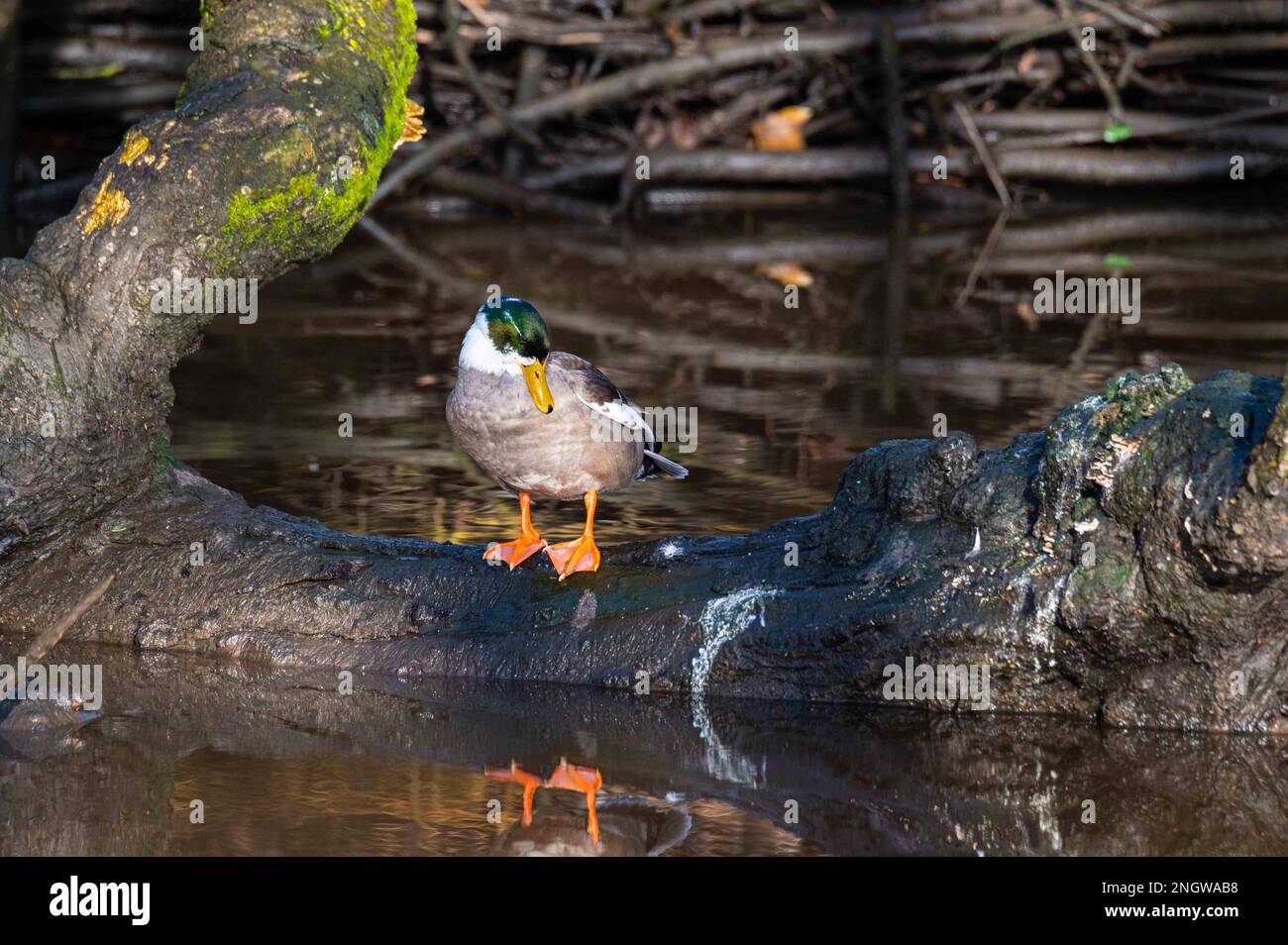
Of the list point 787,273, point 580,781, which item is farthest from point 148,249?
point 787,273

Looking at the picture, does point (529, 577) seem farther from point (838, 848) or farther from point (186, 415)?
point (186, 415)

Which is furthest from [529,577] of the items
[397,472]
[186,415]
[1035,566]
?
[186,415]

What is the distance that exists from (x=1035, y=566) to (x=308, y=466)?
3.43m

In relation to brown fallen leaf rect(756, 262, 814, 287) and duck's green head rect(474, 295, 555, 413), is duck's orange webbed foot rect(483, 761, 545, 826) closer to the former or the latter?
duck's green head rect(474, 295, 555, 413)

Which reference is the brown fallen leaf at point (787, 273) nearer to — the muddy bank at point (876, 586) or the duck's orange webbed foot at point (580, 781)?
the muddy bank at point (876, 586)

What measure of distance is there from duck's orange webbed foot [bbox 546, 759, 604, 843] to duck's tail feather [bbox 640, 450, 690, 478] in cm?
130

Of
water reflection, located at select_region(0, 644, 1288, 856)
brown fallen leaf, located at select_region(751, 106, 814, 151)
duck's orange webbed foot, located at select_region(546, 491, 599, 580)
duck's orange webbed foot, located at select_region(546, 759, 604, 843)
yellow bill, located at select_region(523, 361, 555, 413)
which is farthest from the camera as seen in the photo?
brown fallen leaf, located at select_region(751, 106, 814, 151)

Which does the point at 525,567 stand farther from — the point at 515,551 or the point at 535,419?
the point at 535,419

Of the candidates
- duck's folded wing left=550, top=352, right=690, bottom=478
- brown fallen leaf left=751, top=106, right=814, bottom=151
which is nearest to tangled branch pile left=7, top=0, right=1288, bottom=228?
brown fallen leaf left=751, top=106, right=814, bottom=151

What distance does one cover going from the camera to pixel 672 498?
21.4ft

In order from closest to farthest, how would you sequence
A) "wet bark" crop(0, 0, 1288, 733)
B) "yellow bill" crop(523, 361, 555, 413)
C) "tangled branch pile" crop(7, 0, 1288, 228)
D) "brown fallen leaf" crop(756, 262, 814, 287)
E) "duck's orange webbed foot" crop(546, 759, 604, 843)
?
1. "duck's orange webbed foot" crop(546, 759, 604, 843)
2. "wet bark" crop(0, 0, 1288, 733)
3. "yellow bill" crop(523, 361, 555, 413)
4. "brown fallen leaf" crop(756, 262, 814, 287)
5. "tangled branch pile" crop(7, 0, 1288, 228)

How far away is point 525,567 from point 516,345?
2.20ft

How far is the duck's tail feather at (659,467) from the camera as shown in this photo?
550cm

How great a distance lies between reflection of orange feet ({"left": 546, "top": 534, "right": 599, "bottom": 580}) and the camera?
4984 mm
